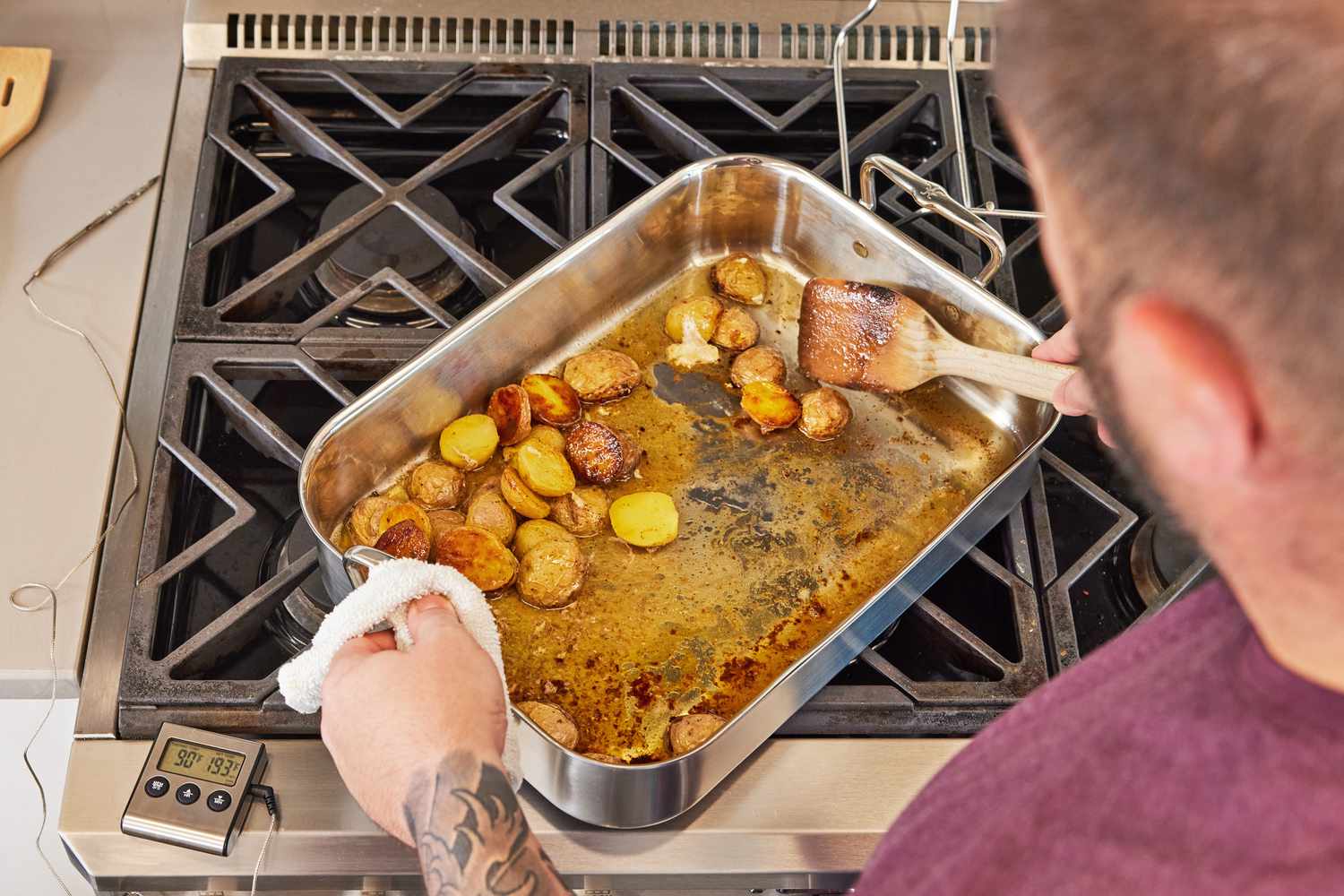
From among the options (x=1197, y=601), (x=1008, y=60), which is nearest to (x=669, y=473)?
(x=1197, y=601)

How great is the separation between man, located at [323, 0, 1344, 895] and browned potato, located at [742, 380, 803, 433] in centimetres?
58

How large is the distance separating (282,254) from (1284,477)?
3.83ft

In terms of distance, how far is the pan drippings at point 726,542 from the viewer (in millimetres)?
1042

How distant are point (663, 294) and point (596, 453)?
0.27m

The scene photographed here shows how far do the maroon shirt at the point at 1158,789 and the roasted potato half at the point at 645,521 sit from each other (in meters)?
0.52

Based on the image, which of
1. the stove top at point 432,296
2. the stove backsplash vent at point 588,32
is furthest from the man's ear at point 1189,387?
the stove backsplash vent at point 588,32

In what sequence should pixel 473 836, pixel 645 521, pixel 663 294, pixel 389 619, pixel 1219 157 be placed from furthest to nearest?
1. pixel 663 294
2. pixel 645 521
3. pixel 389 619
4. pixel 473 836
5. pixel 1219 157

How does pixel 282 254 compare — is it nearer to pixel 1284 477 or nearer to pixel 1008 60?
pixel 1008 60

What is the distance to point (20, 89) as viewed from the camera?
1334mm

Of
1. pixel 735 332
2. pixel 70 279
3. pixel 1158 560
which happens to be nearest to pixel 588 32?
pixel 735 332

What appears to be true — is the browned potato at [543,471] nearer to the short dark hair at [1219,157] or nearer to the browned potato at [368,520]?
the browned potato at [368,520]

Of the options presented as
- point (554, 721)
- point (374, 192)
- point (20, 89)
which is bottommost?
point (554, 721)

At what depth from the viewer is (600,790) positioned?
2.95ft

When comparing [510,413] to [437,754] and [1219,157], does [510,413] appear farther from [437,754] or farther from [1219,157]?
[1219,157]
